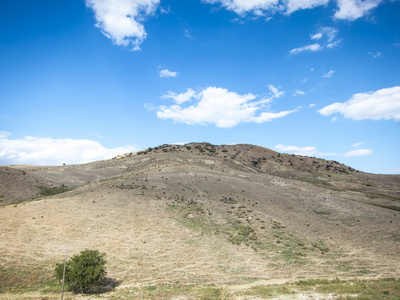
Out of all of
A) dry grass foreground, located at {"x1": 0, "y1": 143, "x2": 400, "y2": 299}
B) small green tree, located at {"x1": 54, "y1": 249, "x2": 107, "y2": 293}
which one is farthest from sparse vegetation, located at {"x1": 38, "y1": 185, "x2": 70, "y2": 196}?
small green tree, located at {"x1": 54, "y1": 249, "x2": 107, "y2": 293}

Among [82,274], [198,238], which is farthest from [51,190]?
[82,274]

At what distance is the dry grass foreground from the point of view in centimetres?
2086

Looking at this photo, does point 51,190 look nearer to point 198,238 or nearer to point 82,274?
point 198,238

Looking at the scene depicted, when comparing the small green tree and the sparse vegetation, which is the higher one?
the sparse vegetation

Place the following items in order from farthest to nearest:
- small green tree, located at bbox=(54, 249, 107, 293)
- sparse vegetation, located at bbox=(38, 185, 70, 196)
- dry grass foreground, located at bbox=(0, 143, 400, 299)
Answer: sparse vegetation, located at bbox=(38, 185, 70, 196), dry grass foreground, located at bbox=(0, 143, 400, 299), small green tree, located at bbox=(54, 249, 107, 293)

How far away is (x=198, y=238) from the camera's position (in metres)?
33.7

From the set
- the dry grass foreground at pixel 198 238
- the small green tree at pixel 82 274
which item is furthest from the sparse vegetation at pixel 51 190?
the small green tree at pixel 82 274

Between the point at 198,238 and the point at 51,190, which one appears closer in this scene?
the point at 198,238

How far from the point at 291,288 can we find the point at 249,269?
6.34 m

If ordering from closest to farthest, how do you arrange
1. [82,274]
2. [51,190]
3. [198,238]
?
[82,274] → [198,238] → [51,190]

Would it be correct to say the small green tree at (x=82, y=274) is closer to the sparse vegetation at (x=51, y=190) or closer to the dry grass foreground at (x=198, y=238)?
the dry grass foreground at (x=198, y=238)

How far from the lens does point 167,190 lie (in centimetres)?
5275

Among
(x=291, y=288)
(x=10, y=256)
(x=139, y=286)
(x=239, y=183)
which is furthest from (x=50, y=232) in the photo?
(x=239, y=183)

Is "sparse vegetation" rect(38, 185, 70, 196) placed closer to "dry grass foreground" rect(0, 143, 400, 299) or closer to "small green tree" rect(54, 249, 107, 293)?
"dry grass foreground" rect(0, 143, 400, 299)
